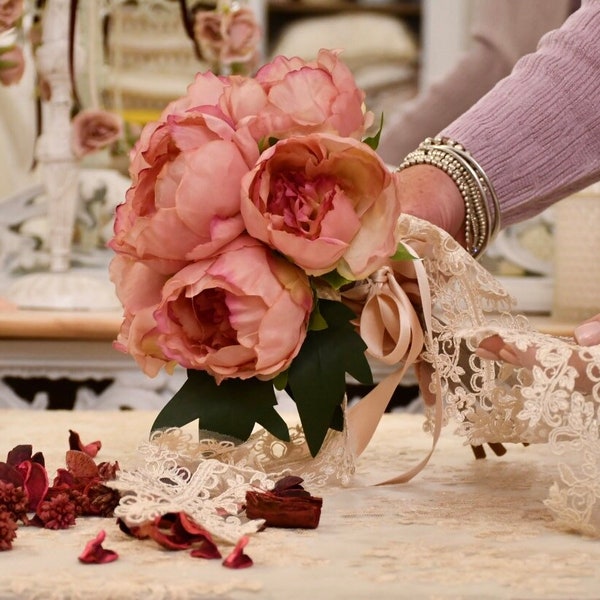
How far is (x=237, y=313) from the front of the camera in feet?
1.85

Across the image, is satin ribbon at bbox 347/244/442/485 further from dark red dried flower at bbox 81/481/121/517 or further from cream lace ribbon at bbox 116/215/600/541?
dark red dried flower at bbox 81/481/121/517

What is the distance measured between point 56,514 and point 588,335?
0.30 metres

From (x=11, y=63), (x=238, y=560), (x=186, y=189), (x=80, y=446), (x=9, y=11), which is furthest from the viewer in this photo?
(x=11, y=63)

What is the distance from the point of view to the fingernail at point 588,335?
573 mm

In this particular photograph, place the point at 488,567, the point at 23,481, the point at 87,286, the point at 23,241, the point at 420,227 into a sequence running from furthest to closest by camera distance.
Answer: the point at 23,241
the point at 87,286
the point at 420,227
the point at 23,481
the point at 488,567

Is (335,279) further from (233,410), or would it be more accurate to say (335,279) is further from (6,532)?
(6,532)

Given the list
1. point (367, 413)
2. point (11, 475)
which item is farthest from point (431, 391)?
point (11, 475)

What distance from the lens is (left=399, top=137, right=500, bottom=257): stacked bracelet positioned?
0.76 meters

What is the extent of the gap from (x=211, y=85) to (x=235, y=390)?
7.2 inches

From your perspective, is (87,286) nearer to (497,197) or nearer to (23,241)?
(23,241)

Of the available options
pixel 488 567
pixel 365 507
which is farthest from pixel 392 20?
pixel 488 567

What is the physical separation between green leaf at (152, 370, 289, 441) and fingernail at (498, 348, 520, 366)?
137 millimetres

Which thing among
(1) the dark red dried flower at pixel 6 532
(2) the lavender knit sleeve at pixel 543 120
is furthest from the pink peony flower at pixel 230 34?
(1) the dark red dried flower at pixel 6 532

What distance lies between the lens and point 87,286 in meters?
1.61
